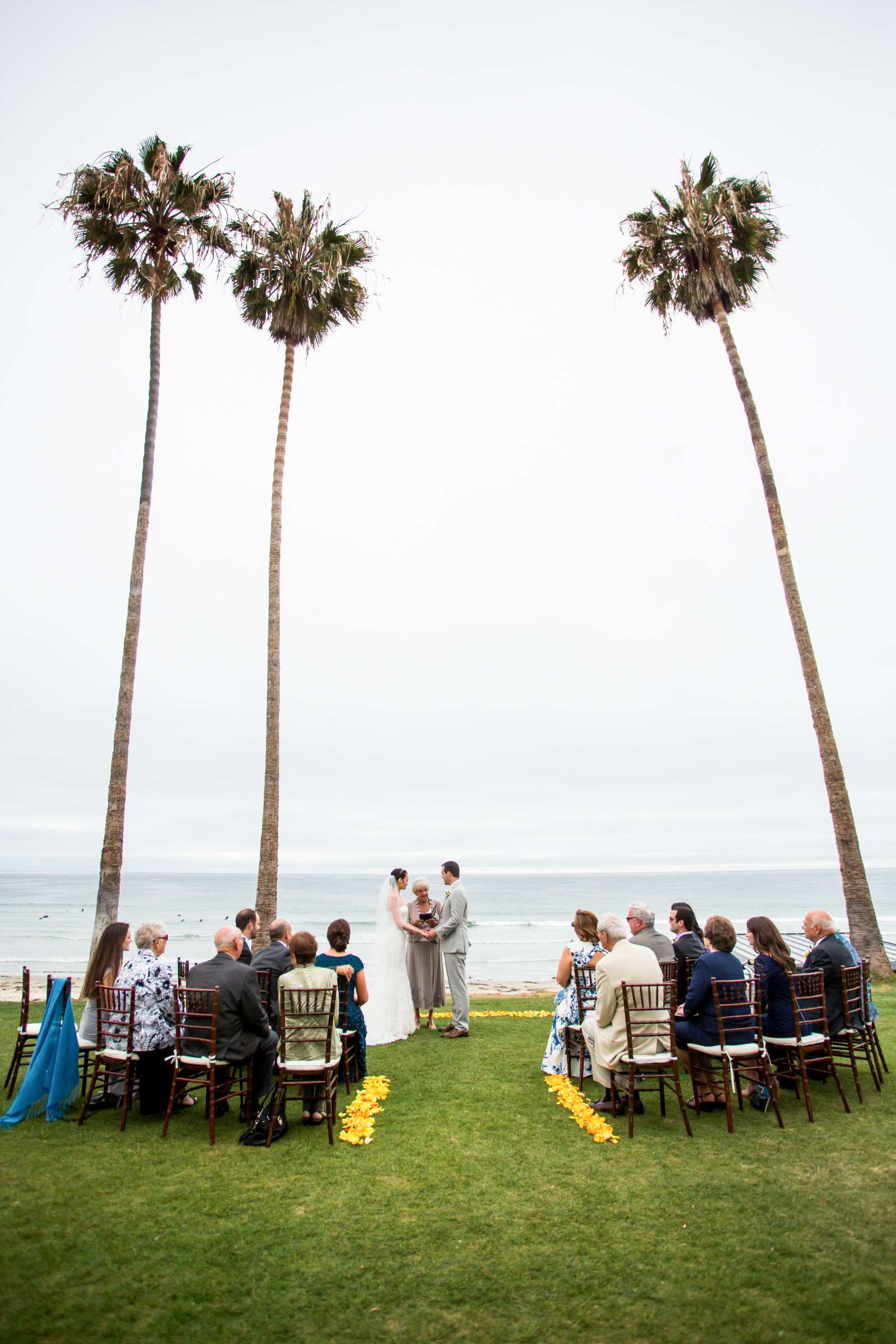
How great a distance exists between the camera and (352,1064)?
7453 mm

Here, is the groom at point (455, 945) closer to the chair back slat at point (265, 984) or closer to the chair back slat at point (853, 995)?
the chair back slat at point (265, 984)

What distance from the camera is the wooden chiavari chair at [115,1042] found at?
19.7 feet

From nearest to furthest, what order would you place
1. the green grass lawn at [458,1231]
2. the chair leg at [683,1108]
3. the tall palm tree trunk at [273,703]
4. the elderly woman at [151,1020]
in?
the green grass lawn at [458,1231] < the chair leg at [683,1108] < the elderly woman at [151,1020] < the tall palm tree trunk at [273,703]

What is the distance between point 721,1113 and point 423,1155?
271 cm

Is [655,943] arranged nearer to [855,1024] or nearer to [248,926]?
[855,1024]

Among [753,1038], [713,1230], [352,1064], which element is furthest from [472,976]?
[713,1230]

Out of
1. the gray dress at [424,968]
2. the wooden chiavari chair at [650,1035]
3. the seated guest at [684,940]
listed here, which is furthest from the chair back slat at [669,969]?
the gray dress at [424,968]

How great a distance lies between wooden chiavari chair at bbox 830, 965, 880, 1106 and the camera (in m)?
6.55

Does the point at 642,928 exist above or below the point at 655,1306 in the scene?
above

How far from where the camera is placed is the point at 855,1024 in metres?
6.93

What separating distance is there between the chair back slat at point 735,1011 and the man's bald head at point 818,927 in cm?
114

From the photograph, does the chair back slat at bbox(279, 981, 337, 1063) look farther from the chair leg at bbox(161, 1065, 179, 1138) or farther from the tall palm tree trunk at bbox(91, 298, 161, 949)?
the tall palm tree trunk at bbox(91, 298, 161, 949)

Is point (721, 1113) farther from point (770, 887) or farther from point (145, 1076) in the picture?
point (770, 887)

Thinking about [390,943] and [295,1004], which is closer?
[295,1004]
